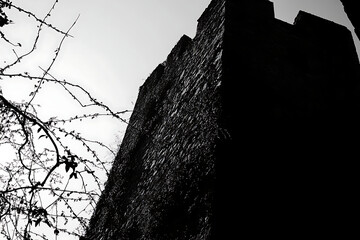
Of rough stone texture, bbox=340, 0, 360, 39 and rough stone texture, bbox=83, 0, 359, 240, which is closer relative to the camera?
rough stone texture, bbox=340, 0, 360, 39

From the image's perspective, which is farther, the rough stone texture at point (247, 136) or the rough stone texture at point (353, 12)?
the rough stone texture at point (247, 136)

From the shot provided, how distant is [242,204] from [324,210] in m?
0.87

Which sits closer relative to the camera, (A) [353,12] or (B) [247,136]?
(A) [353,12]

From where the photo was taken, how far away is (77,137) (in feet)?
8.53

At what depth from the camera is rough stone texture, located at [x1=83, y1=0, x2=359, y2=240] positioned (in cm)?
271

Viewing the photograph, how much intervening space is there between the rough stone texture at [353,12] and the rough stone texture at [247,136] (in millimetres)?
1393

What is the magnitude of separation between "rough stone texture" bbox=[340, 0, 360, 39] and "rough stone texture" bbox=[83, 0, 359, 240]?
1393 mm

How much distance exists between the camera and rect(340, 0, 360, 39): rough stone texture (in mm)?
1796

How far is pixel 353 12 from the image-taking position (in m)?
1.82

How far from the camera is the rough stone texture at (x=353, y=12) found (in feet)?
5.89

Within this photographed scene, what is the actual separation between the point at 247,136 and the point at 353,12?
1480 mm

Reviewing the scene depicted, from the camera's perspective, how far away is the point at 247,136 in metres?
3.05

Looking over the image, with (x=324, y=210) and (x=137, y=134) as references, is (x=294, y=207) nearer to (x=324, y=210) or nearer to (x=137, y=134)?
(x=324, y=210)

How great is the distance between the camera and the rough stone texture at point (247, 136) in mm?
2713
